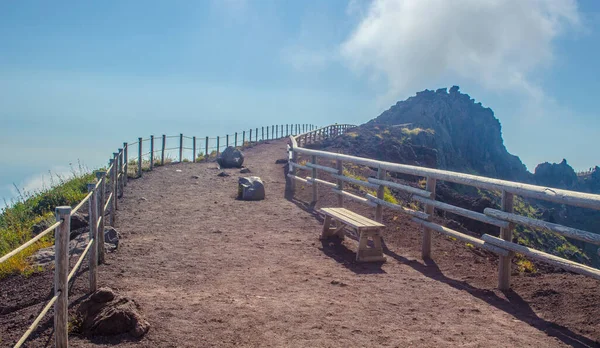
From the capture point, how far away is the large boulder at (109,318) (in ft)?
15.0

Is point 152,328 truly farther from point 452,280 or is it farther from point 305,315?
point 452,280

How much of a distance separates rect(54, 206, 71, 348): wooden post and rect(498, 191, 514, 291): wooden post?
4760mm

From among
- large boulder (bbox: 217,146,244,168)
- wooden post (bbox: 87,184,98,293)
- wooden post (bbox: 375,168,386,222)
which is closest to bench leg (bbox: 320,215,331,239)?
wooden post (bbox: 375,168,386,222)

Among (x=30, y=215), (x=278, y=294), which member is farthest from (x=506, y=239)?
(x=30, y=215)

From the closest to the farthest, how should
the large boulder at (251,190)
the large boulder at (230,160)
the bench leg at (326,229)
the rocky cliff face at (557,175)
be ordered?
1. the bench leg at (326,229)
2. the large boulder at (251,190)
3. the large boulder at (230,160)
4. the rocky cliff face at (557,175)

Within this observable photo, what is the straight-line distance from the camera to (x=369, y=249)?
7523 mm

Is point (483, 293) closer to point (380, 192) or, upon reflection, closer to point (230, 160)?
point (380, 192)

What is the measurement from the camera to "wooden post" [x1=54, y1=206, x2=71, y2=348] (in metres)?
4.02

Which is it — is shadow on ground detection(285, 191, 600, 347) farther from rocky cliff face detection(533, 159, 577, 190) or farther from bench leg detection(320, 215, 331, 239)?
rocky cliff face detection(533, 159, 577, 190)

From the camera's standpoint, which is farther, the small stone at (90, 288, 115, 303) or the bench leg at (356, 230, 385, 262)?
the bench leg at (356, 230, 385, 262)

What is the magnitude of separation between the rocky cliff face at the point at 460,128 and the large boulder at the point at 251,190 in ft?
163

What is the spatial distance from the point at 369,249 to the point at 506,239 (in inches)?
77.6

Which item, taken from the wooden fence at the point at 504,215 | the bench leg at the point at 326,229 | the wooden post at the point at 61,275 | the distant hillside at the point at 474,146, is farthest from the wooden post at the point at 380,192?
the distant hillside at the point at 474,146

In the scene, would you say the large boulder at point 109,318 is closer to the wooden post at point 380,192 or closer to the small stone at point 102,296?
the small stone at point 102,296
